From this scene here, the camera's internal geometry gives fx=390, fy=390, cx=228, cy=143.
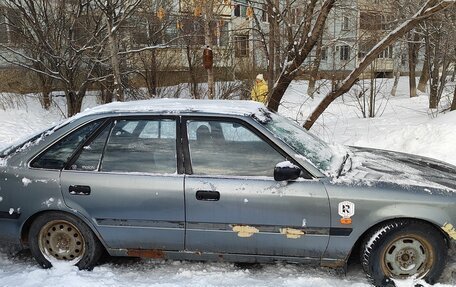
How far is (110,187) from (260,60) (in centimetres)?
1580

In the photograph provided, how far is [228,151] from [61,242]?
173cm

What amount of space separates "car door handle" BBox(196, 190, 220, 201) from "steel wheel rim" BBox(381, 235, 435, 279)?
1438mm

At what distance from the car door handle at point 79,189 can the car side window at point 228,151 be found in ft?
3.12

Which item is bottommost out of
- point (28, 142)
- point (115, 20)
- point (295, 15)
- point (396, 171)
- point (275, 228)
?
point (275, 228)

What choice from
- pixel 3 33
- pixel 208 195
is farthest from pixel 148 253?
pixel 3 33

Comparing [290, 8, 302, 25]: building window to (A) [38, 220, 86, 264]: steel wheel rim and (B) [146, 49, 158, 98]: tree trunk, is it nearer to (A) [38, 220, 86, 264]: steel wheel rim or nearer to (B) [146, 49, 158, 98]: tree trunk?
(A) [38, 220, 86, 264]: steel wheel rim

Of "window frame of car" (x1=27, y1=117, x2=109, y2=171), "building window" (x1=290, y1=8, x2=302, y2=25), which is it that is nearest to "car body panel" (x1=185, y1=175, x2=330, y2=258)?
"window frame of car" (x1=27, y1=117, x2=109, y2=171)

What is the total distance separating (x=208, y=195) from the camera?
10.7ft

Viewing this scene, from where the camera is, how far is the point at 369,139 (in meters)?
9.01

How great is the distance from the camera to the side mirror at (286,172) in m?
3.14

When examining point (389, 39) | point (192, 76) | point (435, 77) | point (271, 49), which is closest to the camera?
point (389, 39)

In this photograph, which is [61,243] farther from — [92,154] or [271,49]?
[271,49]

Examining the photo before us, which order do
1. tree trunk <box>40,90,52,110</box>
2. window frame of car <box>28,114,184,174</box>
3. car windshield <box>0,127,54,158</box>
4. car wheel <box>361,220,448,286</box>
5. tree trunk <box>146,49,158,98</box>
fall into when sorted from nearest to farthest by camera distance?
car wheel <box>361,220,448,286</box> → window frame of car <box>28,114,184,174</box> → car windshield <box>0,127,54,158</box> → tree trunk <box>146,49,158,98</box> → tree trunk <box>40,90,52,110</box>

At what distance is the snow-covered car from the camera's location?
3150 mm
